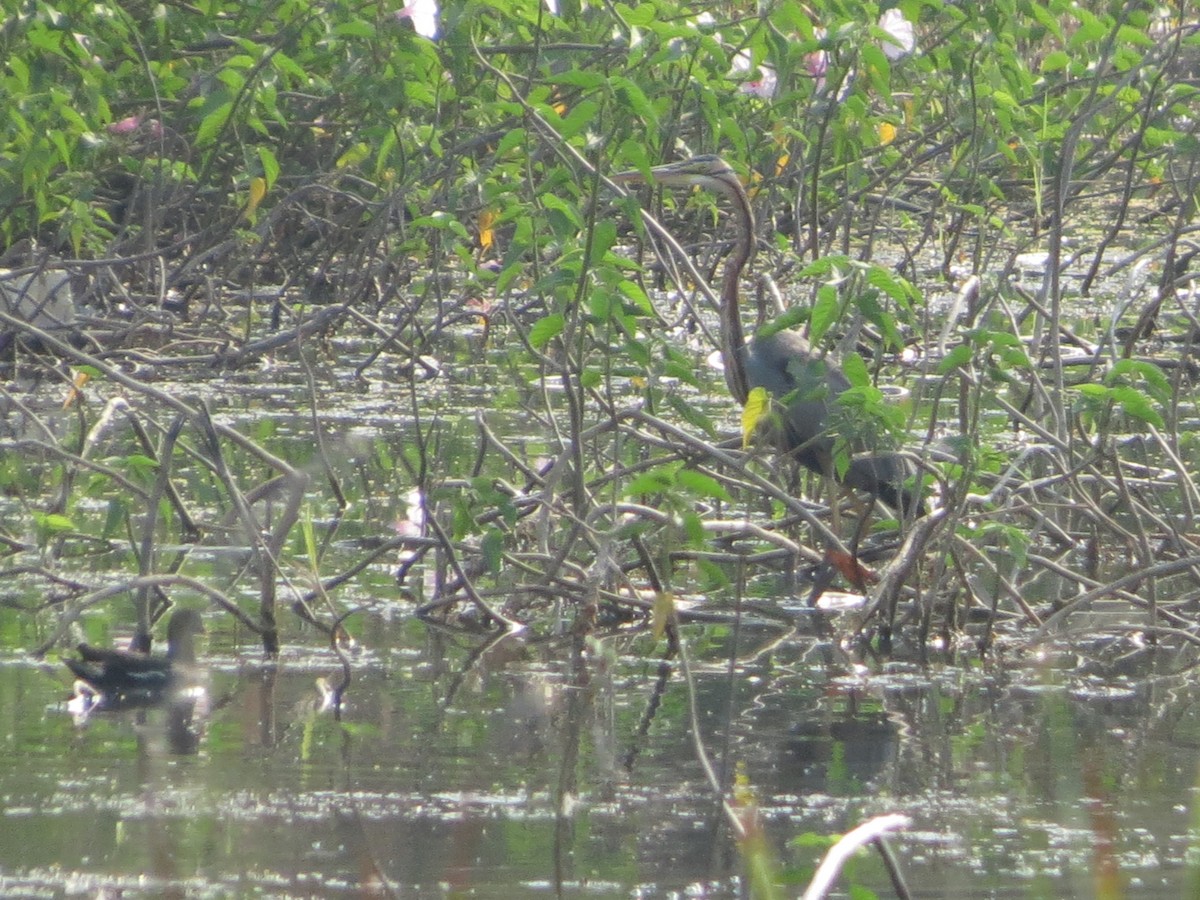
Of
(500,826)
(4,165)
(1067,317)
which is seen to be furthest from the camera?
(1067,317)

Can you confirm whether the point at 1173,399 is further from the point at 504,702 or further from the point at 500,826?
the point at 500,826

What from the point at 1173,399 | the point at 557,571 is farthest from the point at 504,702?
the point at 1173,399

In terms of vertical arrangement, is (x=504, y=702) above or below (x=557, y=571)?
below

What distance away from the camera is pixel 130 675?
4.36 meters

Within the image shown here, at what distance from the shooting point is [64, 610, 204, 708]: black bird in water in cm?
430

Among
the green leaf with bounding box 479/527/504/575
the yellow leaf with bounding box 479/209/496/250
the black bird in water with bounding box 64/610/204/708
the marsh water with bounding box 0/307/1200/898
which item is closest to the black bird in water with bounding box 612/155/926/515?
the yellow leaf with bounding box 479/209/496/250

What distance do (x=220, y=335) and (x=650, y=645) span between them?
5.13 meters

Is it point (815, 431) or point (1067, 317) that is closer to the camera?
point (815, 431)

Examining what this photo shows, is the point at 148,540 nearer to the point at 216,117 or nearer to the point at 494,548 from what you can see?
the point at 494,548

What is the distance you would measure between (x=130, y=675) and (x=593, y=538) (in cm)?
118

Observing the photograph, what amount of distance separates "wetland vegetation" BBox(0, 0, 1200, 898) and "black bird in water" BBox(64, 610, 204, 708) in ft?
0.27

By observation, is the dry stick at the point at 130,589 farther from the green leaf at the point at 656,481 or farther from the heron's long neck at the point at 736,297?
the heron's long neck at the point at 736,297

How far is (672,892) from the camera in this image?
10.4 feet

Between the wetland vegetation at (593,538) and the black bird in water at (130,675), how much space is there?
0.08 m
